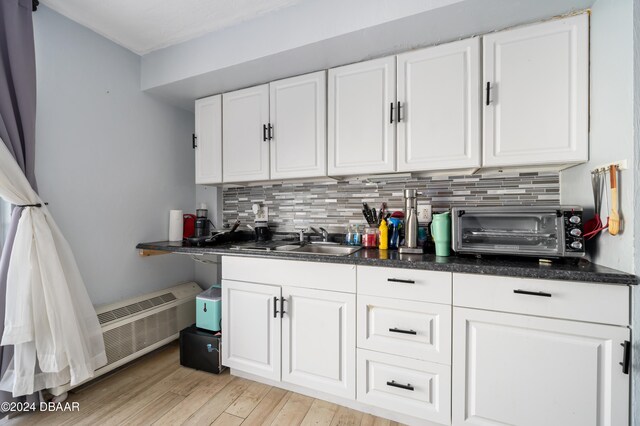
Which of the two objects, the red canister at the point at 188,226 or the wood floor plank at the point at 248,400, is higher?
the red canister at the point at 188,226

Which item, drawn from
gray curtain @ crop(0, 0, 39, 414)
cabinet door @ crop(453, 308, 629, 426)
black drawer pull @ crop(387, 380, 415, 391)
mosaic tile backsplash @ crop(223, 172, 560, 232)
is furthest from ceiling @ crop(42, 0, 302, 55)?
black drawer pull @ crop(387, 380, 415, 391)

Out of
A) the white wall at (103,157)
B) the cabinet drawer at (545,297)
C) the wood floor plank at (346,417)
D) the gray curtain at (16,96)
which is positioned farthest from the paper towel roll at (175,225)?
the cabinet drawer at (545,297)

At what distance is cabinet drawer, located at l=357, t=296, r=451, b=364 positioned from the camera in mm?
1332

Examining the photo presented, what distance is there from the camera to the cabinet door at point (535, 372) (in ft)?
3.58

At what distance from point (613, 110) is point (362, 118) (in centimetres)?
119

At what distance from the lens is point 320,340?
1587mm

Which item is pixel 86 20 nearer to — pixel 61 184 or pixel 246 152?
pixel 61 184

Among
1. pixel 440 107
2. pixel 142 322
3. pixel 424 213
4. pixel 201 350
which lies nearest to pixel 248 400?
pixel 201 350

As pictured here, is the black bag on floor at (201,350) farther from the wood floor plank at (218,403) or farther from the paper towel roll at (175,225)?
the paper towel roll at (175,225)

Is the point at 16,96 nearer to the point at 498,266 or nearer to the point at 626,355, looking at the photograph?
the point at 498,266

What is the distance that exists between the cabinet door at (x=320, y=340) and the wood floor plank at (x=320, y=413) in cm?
10

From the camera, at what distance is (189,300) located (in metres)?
2.43

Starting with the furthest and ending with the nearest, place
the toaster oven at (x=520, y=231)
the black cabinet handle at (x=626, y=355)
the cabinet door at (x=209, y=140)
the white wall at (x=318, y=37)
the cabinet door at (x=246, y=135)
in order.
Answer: the cabinet door at (x=209, y=140)
the cabinet door at (x=246, y=135)
the white wall at (x=318, y=37)
the toaster oven at (x=520, y=231)
the black cabinet handle at (x=626, y=355)

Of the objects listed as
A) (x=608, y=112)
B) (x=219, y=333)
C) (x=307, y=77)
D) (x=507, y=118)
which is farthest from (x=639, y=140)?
(x=219, y=333)
